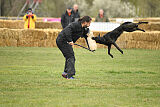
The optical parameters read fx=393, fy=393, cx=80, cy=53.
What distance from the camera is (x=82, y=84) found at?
9273mm

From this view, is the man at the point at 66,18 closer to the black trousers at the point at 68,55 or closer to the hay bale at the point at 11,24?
the black trousers at the point at 68,55

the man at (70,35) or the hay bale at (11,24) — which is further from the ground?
the hay bale at (11,24)

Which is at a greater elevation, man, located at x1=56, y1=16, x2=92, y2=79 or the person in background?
the person in background

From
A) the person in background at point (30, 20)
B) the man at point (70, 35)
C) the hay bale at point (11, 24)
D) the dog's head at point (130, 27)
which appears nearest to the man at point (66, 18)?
the person in background at point (30, 20)

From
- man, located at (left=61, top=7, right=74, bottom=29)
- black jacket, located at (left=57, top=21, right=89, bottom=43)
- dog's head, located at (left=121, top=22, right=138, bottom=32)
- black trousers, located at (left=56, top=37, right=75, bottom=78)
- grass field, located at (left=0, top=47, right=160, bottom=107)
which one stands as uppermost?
man, located at (left=61, top=7, right=74, bottom=29)

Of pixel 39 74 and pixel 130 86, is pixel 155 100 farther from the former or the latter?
pixel 39 74

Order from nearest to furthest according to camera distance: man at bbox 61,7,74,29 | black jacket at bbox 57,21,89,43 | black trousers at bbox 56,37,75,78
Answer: black jacket at bbox 57,21,89,43 → black trousers at bbox 56,37,75,78 → man at bbox 61,7,74,29

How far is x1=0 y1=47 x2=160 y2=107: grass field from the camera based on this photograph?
7199 mm

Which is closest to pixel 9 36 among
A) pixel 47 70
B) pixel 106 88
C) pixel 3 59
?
pixel 3 59

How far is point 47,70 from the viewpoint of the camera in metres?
11.8

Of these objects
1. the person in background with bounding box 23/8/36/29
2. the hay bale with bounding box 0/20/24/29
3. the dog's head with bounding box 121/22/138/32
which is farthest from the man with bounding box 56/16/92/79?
the hay bale with bounding box 0/20/24/29

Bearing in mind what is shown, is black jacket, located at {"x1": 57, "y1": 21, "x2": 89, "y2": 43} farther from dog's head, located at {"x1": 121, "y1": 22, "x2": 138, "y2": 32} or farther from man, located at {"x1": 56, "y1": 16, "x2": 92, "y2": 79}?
dog's head, located at {"x1": 121, "y1": 22, "x2": 138, "y2": 32}

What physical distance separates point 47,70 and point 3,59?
3449 mm

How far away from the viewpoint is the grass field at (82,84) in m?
7.20
